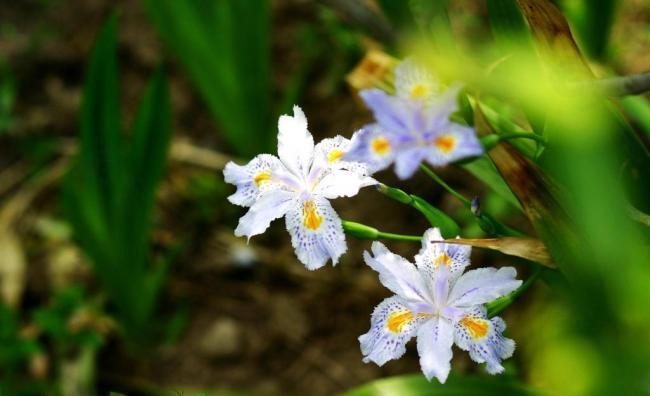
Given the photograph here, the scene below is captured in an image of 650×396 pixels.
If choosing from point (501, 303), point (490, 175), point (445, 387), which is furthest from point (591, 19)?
point (501, 303)

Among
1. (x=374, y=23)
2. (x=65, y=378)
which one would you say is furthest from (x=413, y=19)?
(x=65, y=378)

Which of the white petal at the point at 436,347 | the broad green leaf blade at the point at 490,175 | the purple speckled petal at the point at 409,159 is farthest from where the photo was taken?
the broad green leaf blade at the point at 490,175

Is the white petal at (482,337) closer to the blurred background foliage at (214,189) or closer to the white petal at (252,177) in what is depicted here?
the blurred background foliage at (214,189)

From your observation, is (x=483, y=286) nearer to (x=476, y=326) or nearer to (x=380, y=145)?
(x=476, y=326)

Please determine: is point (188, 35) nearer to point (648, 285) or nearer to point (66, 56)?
point (66, 56)

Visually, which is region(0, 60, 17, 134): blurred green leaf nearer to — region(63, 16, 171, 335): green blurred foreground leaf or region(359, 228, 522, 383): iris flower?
region(63, 16, 171, 335): green blurred foreground leaf

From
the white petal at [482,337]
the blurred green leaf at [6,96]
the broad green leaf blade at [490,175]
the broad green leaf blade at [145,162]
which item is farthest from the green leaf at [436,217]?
the blurred green leaf at [6,96]

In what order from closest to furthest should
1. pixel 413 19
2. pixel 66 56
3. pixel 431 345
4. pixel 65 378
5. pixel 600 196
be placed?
pixel 600 196
pixel 431 345
pixel 413 19
pixel 65 378
pixel 66 56
